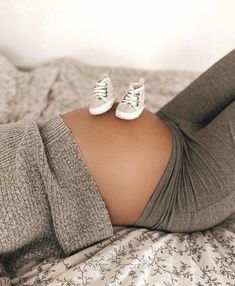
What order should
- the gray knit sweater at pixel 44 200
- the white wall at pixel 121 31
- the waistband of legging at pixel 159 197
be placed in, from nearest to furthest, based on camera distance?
the gray knit sweater at pixel 44 200 < the waistband of legging at pixel 159 197 < the white wall at pixel 121 31

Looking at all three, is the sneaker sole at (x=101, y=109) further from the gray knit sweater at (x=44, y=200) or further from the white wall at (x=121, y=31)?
the white wall at (x=121, y=31)

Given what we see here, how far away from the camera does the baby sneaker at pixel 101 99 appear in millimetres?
1053

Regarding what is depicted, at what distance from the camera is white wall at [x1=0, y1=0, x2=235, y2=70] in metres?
1.66

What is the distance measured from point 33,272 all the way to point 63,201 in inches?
7.2

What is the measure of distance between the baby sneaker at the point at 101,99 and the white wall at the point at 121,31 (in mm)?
689

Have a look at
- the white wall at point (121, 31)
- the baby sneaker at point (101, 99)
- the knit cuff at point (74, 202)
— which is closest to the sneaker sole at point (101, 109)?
the baby sneaker at point (101, 99)

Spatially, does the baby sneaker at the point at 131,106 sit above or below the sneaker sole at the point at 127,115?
above

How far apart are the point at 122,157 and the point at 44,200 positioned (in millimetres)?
223

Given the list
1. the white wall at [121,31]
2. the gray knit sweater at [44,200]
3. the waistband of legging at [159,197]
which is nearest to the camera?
the gray knit sweater at [44,200]

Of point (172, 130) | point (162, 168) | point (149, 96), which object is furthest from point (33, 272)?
point (149, 96)

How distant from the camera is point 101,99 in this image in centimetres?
107

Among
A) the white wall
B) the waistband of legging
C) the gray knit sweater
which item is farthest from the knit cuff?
the white wall

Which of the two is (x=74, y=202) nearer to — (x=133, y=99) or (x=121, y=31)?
(x=133, y=99)

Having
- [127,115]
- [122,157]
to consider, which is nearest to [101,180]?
[122,157]
